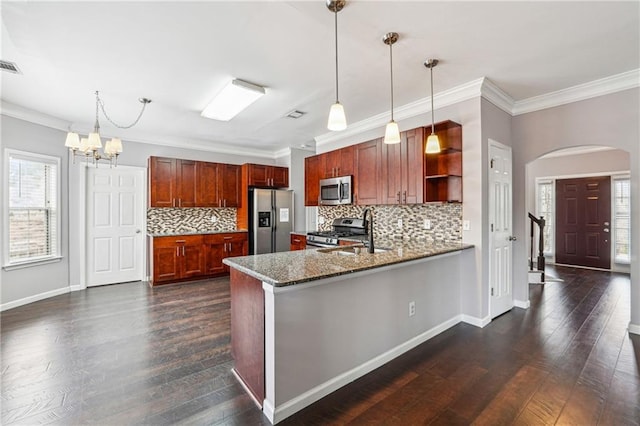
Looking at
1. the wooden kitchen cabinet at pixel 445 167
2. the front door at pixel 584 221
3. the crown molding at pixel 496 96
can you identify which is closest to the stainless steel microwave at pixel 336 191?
the wooden kitchen cabinet at pixel 445 167

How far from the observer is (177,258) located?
16.8ft

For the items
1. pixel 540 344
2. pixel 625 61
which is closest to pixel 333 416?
pixel 540 344

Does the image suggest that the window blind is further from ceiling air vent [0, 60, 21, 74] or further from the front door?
the front door

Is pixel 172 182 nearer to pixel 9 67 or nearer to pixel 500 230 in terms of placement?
pixel 9 67

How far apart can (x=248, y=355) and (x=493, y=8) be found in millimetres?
2945

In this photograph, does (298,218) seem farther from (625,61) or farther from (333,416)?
(625,61)

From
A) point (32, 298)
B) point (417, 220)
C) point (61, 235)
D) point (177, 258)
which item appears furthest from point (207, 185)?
point (417, 220)

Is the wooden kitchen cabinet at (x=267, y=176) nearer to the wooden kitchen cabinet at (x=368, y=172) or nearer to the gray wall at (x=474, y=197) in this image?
the wooden kitchen cabinet at (x=368, y=172)

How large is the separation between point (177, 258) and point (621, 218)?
28.0ft

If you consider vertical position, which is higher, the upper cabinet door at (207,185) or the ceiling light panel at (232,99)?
the ceiling light panel at (232,99)

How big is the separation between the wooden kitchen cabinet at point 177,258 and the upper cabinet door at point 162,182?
0.67m

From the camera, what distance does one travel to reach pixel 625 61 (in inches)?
108

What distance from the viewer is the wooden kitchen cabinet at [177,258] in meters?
4.96

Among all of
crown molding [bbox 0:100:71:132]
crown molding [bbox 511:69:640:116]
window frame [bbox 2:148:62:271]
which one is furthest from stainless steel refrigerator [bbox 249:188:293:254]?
crown molding [bbox 511:69:640:116]
